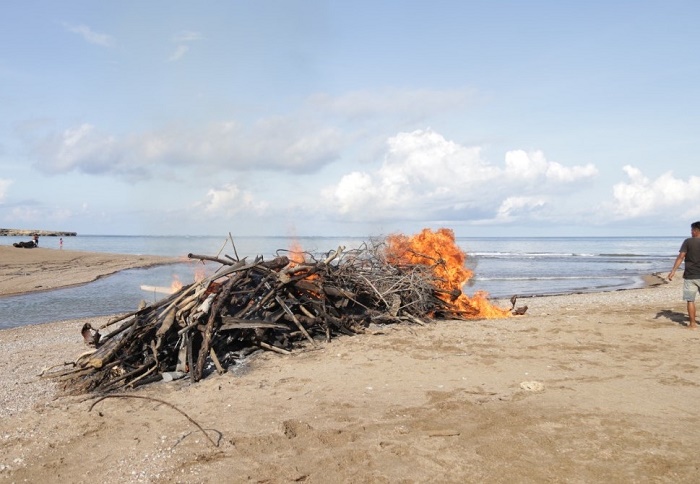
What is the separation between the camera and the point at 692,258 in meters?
9.05

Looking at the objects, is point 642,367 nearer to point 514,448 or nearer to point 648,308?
point 514,448

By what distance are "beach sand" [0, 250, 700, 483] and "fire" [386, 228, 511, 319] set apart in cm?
246

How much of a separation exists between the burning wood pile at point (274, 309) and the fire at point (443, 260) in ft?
0.08

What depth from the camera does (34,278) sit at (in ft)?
79.7

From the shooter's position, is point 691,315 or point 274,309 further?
point 691,315

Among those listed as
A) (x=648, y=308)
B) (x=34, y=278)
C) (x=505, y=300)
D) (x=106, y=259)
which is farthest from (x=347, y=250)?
(x=106, y=259)

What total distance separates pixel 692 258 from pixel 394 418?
722 cm

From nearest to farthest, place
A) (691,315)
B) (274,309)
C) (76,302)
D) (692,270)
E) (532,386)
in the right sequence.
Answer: (532,386)
(274,309)
(691,315)
(692,270)
(76,302)

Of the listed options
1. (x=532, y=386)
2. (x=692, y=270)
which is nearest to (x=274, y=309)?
(x=532, y=386)

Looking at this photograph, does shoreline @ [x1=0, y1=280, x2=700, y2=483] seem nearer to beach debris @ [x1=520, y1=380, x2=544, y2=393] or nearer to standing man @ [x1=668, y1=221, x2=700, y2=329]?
beach debris @ [x1=520, y1=380, x2=544, y2=393]

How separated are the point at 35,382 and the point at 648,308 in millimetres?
12668

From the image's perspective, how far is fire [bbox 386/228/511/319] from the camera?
10.9 metres

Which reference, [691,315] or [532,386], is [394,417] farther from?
[691,315]

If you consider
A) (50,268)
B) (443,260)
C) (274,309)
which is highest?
(443,260)
